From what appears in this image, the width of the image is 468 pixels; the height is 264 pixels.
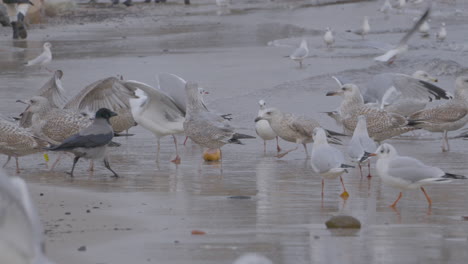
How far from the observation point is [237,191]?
8492 millimetres

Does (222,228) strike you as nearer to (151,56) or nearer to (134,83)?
(134,83)

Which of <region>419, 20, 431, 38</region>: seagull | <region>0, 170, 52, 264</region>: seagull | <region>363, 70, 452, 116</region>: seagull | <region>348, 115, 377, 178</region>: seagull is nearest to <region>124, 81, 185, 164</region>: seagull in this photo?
<region>348, 115, 377, 178</region>: seagull

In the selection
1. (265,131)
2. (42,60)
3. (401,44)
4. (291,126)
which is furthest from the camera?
(42,60)

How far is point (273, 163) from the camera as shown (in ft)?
33.7

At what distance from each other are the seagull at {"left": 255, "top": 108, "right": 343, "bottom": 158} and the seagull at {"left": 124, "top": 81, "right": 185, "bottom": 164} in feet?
3.27

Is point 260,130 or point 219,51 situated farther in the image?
point 219,51

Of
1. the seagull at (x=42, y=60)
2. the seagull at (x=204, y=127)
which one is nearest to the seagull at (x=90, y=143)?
the seagull at (x=204, y=127)

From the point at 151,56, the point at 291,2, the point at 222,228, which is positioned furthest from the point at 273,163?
the point at 291,2

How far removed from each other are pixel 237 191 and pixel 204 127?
189cm

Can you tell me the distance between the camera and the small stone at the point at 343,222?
6.80 m

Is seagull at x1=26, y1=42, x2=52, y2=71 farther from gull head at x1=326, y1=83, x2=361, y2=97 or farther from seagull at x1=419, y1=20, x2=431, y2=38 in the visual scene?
seagull at x1=419, y1=20, x2=431, y2=38

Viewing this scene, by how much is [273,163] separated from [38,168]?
241cm

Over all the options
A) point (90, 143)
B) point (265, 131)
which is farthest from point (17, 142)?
point (265, 131)

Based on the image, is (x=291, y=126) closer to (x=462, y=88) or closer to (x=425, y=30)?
(x=462, y=88)
